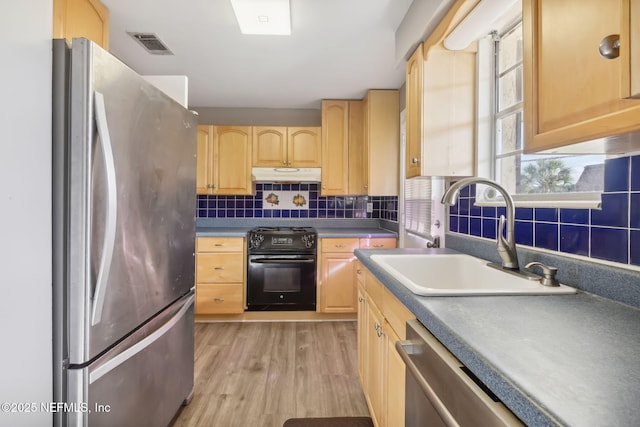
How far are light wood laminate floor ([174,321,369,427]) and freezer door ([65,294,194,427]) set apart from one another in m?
0.23

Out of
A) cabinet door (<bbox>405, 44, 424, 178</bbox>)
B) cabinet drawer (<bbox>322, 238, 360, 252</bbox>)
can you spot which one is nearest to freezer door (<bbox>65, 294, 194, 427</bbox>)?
cabinet door (<bbox>405, 44, 424, 178</bbox>)

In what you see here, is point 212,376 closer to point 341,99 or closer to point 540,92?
point 540,92

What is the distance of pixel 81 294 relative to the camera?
0.99 metres

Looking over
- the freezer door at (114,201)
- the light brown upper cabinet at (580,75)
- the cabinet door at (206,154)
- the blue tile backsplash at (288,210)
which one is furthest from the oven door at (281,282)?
the light brown upper cabinet at (580,75)

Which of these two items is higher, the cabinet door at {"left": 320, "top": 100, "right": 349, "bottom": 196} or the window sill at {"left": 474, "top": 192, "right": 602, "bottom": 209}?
the cabinet door at {"left": 320, "top": 100, "right": 349, "bottom": 196}

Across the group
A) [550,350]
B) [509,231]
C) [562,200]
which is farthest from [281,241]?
[550,350]

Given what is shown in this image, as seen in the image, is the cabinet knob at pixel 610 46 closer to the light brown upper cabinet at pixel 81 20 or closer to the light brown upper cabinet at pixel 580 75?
the light brown upper cabinet at pixel 580 75

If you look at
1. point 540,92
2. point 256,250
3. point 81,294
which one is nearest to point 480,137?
point 540,92

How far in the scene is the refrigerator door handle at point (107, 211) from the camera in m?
1.00

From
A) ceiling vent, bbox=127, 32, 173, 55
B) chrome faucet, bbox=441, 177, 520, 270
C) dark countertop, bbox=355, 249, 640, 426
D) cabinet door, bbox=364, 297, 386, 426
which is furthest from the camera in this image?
ceiling vent, bbox=127, 32, 173, 55

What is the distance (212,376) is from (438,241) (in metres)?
1.74

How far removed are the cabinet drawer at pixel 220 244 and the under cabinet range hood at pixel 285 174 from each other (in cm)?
70

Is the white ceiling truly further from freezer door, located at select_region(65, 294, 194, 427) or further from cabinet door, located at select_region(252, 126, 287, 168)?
freezer door, located at select_region(65, 294, 194, 427)

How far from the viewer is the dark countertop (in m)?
0.44
